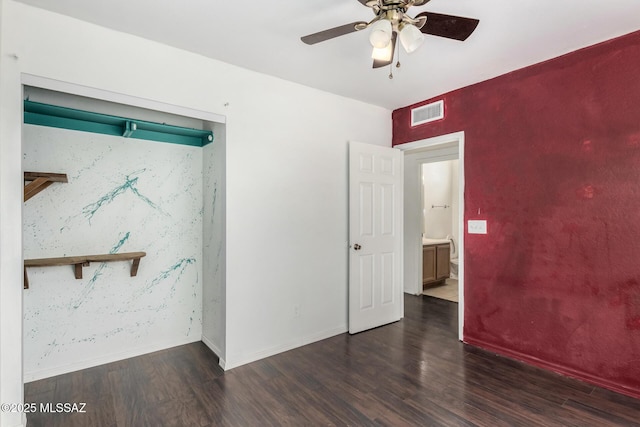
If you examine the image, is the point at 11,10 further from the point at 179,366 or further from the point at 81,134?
the point at 179,366

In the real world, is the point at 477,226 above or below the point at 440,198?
below

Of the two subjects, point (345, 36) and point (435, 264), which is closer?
point (345, 36)

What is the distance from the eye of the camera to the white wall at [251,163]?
1.95m

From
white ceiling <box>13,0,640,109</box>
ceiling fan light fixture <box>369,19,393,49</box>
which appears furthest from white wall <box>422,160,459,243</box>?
ceiling fan light fixture <box>369,19,393,49</box>

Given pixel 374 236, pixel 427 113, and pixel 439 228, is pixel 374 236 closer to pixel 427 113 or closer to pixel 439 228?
pixel 427 113

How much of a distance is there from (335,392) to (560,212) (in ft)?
7.81

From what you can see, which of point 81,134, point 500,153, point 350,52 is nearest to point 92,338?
point 81,134

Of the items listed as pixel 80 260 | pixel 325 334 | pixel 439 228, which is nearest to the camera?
pixel 80 260

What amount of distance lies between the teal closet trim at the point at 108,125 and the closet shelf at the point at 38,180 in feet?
1.50

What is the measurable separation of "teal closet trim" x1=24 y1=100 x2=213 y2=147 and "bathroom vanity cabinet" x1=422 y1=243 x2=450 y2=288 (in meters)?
3.99

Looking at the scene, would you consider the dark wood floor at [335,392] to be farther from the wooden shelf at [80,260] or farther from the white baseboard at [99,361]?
the wooden shelf at [80,260]

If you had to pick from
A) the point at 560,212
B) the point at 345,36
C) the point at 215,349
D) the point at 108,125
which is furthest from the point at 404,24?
the point at 215,349

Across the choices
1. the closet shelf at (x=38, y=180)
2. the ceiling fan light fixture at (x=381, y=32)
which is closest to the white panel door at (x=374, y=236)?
the ceiling fan light fixture at (x=381, y=32)

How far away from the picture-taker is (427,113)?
3697 millimetres
